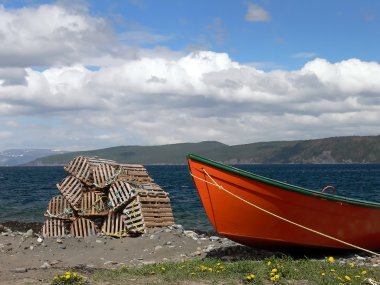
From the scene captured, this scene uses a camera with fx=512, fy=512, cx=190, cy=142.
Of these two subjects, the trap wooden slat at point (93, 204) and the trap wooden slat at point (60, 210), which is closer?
the trap wooden slat at point (93, 204)

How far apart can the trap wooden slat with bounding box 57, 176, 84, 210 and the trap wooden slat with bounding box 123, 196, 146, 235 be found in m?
1.90

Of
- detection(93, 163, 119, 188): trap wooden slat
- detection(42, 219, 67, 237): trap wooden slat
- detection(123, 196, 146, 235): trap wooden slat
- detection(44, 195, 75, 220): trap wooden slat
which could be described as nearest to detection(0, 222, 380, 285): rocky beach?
detection(123, 196, 146, 235): trap wooden slat

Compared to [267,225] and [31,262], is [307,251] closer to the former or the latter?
[267,225]

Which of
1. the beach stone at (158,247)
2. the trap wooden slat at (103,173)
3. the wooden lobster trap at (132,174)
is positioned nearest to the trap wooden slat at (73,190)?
the trap wooden slat at (103,173)

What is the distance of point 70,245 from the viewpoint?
49.8ft

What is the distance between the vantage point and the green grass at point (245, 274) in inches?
368

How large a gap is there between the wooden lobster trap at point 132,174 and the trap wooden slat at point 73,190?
1483 millimetres

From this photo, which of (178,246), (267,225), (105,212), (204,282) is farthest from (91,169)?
(204,282)

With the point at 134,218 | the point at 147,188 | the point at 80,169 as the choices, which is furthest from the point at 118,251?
the point at 80,169

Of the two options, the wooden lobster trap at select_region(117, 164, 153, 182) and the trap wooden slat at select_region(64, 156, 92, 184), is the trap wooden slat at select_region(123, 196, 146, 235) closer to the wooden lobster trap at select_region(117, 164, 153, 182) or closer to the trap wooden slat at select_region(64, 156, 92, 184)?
the wooden lobster trap at select_region(117, 164, 153, 182)

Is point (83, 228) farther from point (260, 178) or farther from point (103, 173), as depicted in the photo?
point (260, 178)

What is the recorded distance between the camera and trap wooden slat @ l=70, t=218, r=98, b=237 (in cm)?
1709

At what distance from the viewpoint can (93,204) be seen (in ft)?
57.0

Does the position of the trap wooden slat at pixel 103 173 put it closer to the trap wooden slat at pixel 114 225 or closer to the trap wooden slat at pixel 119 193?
→ the trap wooden slat at pixel 119 193
